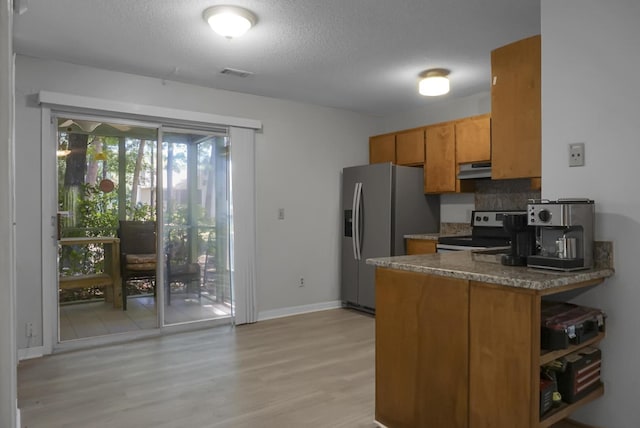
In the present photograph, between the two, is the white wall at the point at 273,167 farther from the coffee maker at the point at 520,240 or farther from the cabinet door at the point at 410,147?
the coffee maker at the point at 520,240

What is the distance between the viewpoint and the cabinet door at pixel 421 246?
14.3 feet

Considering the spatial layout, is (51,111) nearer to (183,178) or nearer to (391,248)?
(183,178)

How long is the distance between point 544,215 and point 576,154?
20.2 inches

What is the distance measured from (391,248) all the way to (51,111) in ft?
11.3

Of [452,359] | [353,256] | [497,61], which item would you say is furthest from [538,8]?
[353,256]

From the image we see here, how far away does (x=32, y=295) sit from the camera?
3.44 metres

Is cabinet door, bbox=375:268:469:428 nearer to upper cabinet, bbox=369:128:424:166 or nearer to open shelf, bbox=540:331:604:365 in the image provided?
open shelf, bbox=540:331:604:365

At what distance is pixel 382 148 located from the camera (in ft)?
17.4

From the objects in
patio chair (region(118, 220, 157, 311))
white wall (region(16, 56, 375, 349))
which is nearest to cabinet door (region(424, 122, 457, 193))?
white wall (region(16, 56, 375, 349))

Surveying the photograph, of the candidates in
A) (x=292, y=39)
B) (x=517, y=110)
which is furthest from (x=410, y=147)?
(x=292, y=39)

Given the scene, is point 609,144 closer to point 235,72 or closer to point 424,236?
point 424,236

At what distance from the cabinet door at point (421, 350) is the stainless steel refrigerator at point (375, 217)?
7.90 feet

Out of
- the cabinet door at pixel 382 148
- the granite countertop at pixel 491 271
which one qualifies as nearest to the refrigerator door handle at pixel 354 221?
the cabinet door at pixel 382 148

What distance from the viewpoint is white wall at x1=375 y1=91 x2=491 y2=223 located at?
453 cm
